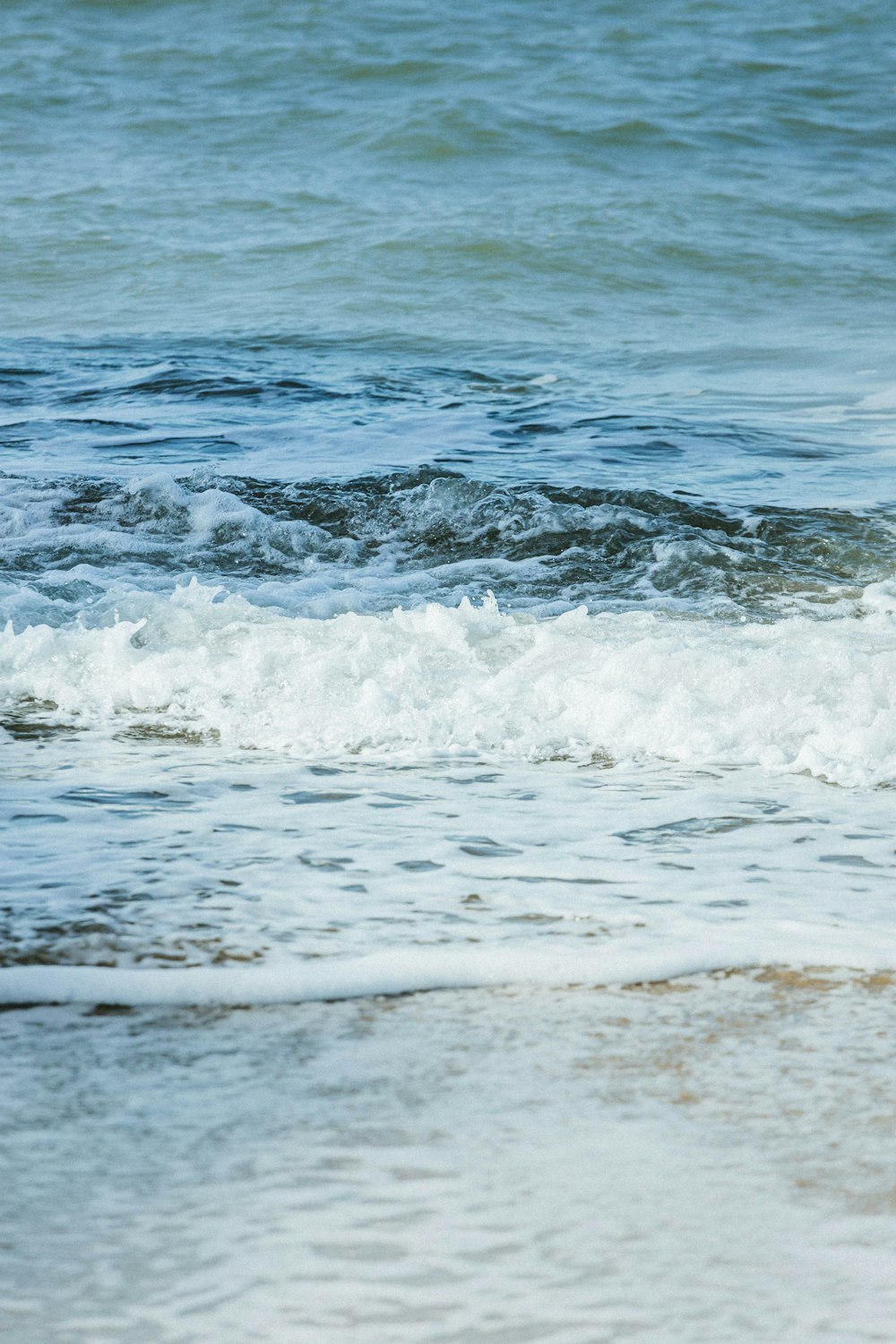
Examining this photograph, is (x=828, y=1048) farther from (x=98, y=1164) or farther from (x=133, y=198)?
(x=133, y=198)

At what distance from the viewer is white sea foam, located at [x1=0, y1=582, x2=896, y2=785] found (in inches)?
126

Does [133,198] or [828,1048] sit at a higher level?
[133,198]

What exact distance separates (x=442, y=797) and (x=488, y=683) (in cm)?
64

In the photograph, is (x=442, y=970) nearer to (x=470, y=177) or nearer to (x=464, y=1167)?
(x=464, y=1167)

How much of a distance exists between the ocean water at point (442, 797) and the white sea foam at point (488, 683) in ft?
0.05

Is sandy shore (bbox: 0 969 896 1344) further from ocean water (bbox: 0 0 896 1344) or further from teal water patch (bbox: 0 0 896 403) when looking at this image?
teal water patch (bbox: 0 0 896 403)

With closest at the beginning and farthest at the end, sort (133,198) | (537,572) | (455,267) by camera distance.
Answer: (537,572) < (455,267) < (133,198)

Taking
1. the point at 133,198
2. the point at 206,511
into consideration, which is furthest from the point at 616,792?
the point at 133,198

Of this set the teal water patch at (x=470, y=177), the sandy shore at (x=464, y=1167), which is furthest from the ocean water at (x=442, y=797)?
the teal water patch at (x=470, y=177)

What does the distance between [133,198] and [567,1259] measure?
42.1 ft

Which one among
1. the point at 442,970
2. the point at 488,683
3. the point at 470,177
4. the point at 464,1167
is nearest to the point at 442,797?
the point at 488,683

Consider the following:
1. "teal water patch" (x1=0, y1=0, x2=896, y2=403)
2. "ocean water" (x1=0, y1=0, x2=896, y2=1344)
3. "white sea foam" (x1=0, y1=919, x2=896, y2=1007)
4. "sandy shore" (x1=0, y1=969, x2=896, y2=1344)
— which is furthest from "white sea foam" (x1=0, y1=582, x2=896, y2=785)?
"teal water patch" (x1=0, y1=0, x2=896, y2=403)

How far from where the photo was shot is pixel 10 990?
6.66ft

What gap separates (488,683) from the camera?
3.48 m
